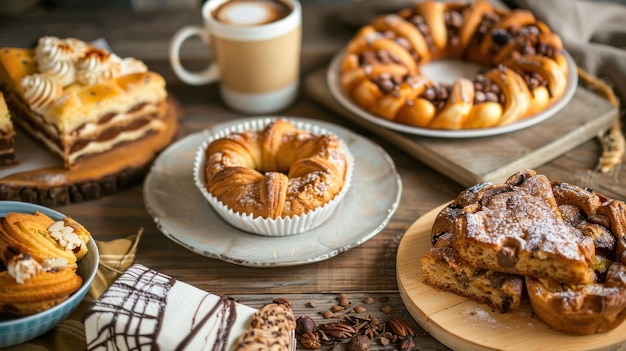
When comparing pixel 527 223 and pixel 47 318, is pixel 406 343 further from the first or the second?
pixel 47 318

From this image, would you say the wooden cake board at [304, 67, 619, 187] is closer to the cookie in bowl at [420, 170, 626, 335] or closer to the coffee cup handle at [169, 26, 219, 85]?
the cookie in bowl at [420, 170, 626, 335]

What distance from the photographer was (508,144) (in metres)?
2.12

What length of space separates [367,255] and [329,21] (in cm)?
134

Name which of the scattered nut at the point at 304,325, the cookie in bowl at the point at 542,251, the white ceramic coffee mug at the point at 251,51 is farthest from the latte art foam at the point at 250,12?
the scattered nut at the point at 304,325

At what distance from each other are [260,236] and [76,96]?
73 centimetres

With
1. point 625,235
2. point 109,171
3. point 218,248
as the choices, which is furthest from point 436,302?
point 109,171

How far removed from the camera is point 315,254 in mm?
1713

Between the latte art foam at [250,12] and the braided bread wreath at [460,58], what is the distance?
29 cm

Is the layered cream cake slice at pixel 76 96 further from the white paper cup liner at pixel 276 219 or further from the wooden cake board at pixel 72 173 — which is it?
the white paper cup liner at pixel 276 219

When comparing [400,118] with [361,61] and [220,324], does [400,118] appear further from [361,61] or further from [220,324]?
[220,324]

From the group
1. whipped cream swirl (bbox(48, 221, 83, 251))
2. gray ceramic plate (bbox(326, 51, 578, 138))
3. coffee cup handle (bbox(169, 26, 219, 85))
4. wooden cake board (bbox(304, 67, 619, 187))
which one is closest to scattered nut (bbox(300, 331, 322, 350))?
whipped cream swirl (bbox(48, 221, 83, 251))

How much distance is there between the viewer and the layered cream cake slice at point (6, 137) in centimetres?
198

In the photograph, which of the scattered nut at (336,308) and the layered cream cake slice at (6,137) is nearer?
the scattered nut at (336,308)

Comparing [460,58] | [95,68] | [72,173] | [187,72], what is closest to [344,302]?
[72,173]
